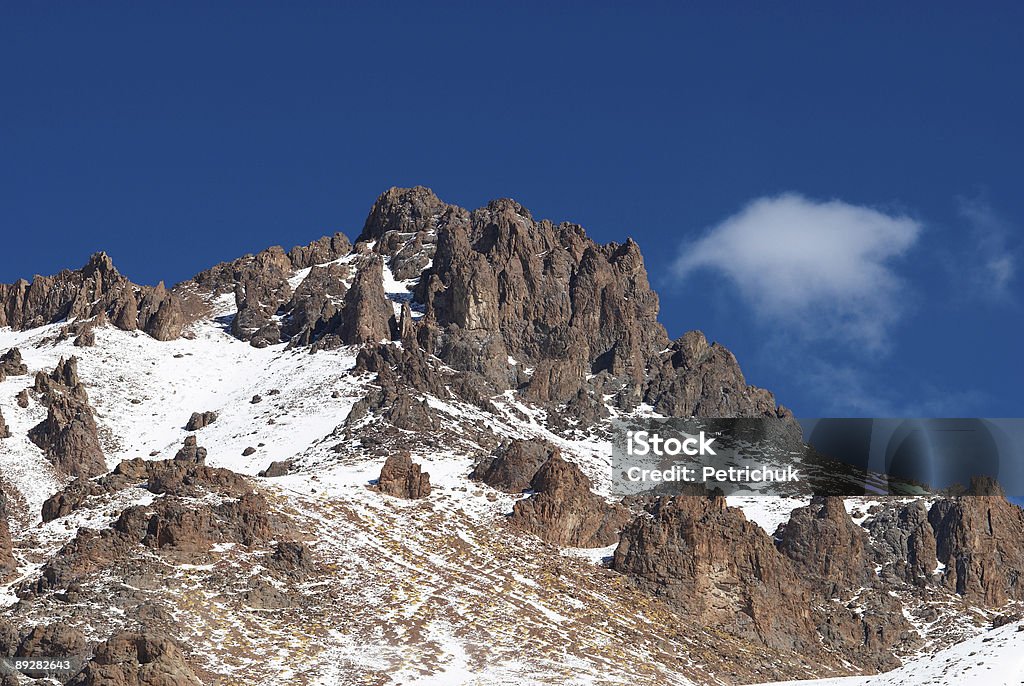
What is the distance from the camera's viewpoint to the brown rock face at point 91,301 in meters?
166

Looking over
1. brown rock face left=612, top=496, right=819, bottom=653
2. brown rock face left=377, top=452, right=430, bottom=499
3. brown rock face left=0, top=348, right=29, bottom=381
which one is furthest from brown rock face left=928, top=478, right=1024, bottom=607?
brown rock face left=0, top=348, right=29, bottom=381

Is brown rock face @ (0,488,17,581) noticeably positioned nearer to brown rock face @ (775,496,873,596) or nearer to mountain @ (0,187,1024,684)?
mountain @ (0,187,1024,684)

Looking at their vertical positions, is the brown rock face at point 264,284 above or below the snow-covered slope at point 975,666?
above

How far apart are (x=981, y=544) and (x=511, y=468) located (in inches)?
1275

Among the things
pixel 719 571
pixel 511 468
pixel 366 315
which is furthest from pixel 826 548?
pixel 366 315

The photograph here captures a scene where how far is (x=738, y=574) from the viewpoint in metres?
118

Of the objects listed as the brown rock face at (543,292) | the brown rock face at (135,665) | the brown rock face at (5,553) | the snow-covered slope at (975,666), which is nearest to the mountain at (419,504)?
the brown rock face at (135,665)

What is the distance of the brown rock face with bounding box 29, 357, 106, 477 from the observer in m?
131

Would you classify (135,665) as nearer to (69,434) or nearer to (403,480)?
(403,480)

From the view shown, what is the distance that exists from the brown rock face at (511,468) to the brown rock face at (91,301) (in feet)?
155

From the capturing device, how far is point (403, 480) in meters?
121

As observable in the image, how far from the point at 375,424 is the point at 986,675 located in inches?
2783

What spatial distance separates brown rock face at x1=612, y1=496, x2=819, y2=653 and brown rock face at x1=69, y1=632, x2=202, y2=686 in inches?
1457

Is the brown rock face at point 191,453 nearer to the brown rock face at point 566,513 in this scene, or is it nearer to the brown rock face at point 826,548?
the brown rock face at point 566,513
